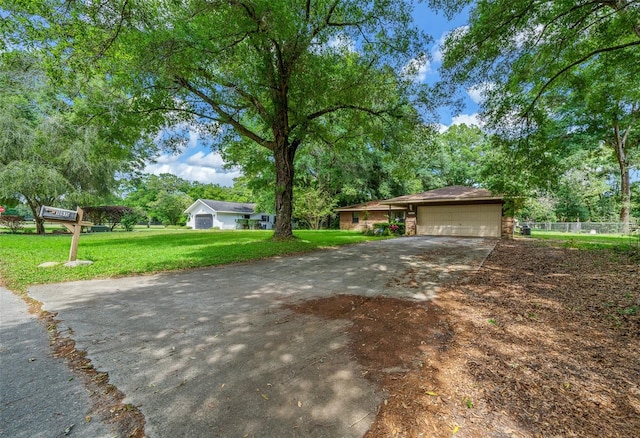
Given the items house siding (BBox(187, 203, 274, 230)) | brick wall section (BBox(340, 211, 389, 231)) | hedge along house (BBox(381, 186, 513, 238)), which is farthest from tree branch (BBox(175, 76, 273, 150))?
house siding (BBox(187, 203, 274, 230))

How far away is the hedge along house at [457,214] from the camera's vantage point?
15.8 m

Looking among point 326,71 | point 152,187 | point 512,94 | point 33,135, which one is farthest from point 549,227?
point 152,187

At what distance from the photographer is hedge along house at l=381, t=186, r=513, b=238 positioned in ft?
51.9

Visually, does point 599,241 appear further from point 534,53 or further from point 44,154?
point 44,154

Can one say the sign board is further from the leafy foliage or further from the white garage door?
the leafy foliage

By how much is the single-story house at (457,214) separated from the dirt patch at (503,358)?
39.7ft

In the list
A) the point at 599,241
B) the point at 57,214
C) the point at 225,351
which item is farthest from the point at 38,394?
the point at 599,241

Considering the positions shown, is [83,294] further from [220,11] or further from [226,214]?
[226,214]

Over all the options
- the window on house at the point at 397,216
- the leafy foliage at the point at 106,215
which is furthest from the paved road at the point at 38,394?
the leafy foliage at the point at 106,215

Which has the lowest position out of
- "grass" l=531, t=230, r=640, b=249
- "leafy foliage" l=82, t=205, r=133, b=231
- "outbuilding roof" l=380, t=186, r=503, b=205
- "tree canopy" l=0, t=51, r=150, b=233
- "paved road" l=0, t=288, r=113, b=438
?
"paved road" l=0, t=288, r=113, b=438

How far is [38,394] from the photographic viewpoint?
2.00 meters

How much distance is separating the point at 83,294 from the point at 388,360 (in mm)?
5047

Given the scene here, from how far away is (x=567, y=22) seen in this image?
6.82 metres

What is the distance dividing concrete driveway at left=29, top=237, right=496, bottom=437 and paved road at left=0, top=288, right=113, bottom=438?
0.77ft
